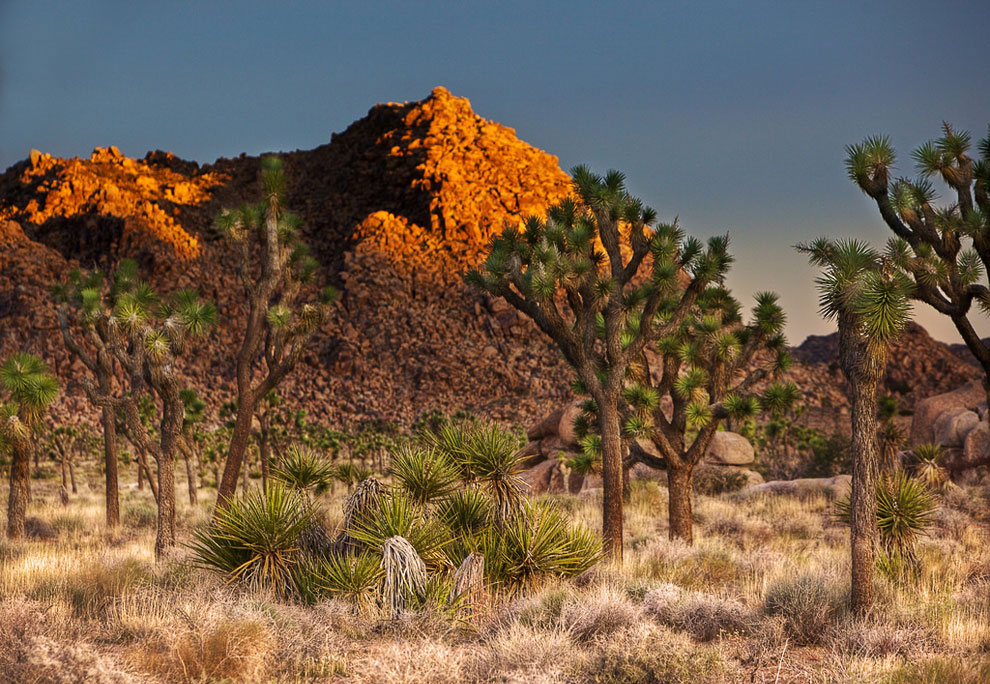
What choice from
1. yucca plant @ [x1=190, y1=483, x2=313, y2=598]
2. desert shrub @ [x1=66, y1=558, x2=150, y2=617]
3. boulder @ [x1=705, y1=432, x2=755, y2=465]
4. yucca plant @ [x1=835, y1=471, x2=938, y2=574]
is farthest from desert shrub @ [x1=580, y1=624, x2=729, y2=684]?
boulder @ [x1=705, y1=432, x2=755, y2=465]

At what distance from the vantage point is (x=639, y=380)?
16203mm

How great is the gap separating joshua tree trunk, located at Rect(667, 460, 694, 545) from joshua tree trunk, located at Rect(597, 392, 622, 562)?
259 centimetres

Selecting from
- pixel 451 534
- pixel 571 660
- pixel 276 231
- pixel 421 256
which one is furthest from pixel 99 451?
pixel 571 660

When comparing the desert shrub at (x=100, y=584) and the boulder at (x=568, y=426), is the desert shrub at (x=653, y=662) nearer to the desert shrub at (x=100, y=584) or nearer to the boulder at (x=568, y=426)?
the desert shrub at (x=100, y=584)

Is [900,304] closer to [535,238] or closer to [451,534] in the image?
[451,534]

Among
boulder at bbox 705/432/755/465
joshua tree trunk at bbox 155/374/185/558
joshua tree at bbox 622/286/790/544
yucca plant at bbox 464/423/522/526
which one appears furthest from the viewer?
boulder at bbox 705/432/755/465

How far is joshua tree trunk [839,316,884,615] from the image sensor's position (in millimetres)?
8156

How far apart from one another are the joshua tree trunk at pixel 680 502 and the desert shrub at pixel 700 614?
6943 mm

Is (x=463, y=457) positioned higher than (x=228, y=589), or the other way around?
(x=463, y=457)

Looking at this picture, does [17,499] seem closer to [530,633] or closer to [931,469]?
[530,633]

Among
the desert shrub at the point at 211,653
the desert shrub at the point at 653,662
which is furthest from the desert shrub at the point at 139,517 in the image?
the desert shrub at the point at 653,662

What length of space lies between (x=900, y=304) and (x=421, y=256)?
60647 millimetres

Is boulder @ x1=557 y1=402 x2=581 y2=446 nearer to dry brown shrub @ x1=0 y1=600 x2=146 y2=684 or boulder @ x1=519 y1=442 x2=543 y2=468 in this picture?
boulder @ x1=519 y1=442 x2=543 y2=468

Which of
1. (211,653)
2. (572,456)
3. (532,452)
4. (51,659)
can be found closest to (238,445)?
(211,653)
